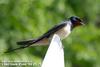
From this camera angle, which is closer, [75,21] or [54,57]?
[54,57]

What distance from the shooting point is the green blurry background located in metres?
4.21

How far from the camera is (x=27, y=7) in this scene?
438 centimetres

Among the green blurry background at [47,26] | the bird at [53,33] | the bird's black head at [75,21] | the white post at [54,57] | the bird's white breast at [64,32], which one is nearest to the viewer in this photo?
the white post at [54,57]

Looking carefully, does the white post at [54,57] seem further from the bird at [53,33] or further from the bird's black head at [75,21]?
the bird's black head at [75,21]

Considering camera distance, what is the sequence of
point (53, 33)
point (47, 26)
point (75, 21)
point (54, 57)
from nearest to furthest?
point (54, 57) < point (53, 33) < point (75, 21) < point (47, 26)

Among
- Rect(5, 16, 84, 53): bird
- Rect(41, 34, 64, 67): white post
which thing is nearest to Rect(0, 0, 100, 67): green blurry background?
Rect(5, 16, 84, 53): bird

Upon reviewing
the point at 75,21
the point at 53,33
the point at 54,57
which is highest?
the point at 75,21

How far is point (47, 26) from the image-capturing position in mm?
4484

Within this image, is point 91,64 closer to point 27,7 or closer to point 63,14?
point 63,14

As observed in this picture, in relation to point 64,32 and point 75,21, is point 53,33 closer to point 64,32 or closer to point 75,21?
point 64,32

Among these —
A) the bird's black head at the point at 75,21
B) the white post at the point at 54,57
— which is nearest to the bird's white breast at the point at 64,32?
the bird's black head at the point at 75,21

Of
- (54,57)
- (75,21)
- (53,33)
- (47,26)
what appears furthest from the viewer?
(47,26)

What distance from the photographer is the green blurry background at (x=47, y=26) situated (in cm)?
421

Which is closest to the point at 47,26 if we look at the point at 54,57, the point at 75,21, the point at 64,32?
the point at 75,21
